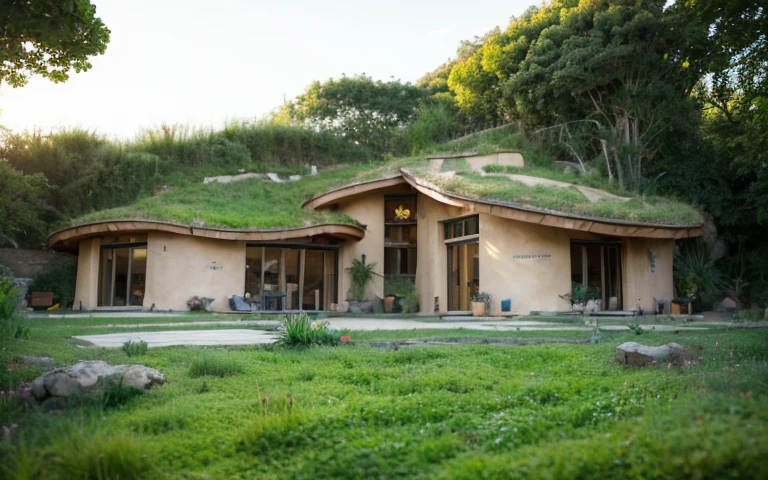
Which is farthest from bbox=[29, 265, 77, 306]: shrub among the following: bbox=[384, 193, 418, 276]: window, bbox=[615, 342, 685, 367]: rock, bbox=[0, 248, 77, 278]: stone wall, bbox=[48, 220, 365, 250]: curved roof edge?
bbox=[615, 342, 685, 367]: rock

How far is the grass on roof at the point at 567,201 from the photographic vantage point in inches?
583

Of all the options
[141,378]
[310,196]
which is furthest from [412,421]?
[310,196]

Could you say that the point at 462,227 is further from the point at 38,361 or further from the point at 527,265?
the point at 38,361

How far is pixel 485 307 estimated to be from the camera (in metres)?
16.2

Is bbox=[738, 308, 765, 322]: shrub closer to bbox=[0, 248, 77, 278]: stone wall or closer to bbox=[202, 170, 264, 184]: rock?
bbox=[202, 170, 264, 184]: rock

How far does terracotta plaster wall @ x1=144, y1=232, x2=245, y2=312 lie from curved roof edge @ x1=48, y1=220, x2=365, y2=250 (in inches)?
16.9

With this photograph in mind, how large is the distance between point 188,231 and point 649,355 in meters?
13.7

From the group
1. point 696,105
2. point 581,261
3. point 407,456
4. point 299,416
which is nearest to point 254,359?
point 299,416

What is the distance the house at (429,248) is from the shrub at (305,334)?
8.08 m

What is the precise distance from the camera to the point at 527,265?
15938 millimetres

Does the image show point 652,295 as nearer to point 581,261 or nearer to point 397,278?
point 581,261

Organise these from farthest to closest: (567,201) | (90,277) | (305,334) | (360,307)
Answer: (360,307) → (90,277) → (567,201) → (305,334)

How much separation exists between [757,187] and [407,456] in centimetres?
1764

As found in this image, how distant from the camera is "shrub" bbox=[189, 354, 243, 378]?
602cm
